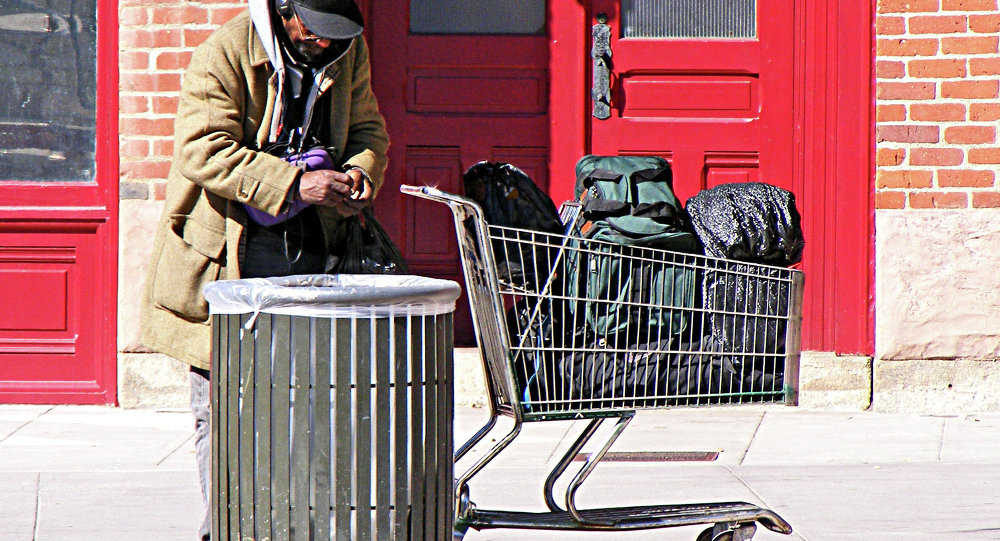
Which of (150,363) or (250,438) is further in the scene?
(150,363)

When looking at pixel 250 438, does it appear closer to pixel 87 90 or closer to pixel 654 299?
pixel 654 299

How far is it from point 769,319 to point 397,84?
3.63 metres

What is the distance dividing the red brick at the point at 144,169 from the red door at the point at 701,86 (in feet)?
7.92

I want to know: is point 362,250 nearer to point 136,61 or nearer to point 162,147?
point 162,147

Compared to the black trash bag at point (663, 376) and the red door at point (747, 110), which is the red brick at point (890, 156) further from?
the black trash bag at point (663, 376)

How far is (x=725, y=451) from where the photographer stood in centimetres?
573

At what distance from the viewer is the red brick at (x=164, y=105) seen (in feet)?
21.3

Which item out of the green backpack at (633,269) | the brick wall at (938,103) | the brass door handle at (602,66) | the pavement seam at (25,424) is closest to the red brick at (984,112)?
the brick wall at (938,103)

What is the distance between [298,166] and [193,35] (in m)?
3.24

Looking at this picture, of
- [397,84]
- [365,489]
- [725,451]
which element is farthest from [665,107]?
[365,489]

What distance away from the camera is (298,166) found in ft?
11.7

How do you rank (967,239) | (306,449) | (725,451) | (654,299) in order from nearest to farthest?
(306,449) < (654,299) < (725,451) < (967,239)

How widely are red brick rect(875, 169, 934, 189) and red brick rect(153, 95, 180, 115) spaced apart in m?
3.87

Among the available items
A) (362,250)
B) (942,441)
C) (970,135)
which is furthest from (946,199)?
(362,250)
